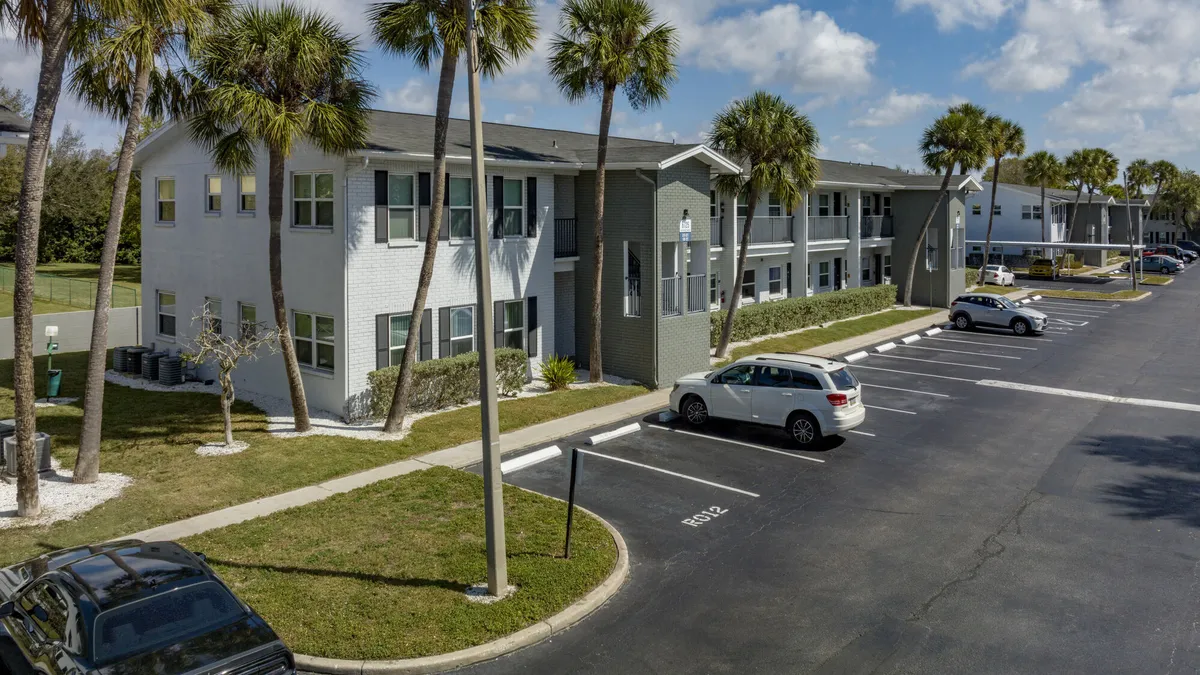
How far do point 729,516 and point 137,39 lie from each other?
12.6 metres

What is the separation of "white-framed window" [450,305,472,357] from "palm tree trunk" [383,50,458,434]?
2802mm

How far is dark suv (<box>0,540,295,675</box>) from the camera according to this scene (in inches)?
296

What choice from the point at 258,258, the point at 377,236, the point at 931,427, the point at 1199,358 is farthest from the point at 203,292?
the point at 1199,358

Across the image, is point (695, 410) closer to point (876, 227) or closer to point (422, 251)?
point (422, 251)

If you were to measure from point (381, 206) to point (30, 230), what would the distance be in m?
7.93

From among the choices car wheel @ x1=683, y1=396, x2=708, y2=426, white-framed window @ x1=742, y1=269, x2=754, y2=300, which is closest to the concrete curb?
car wheel @ x1=683, y1=396, x2=708, y2=426

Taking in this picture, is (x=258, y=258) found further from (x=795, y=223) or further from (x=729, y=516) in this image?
(x=795, y=223)

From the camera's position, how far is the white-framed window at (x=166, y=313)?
85.4 ft

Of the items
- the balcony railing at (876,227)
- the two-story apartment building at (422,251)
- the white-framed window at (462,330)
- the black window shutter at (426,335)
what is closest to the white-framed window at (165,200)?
the two-story apartment building at (422,251)

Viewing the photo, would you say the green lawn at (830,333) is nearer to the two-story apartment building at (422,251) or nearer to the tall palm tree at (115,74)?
the two-story apartment building at (422,251)

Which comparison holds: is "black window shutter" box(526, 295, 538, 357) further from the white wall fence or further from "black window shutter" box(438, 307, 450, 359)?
the white wall fence

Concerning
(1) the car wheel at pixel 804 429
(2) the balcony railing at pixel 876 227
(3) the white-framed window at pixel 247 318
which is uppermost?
(2) the balcony railing at pixel 876 227

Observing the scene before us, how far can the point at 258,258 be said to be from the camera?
73.1 ft

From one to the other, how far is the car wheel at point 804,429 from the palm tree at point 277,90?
34.8 ft
